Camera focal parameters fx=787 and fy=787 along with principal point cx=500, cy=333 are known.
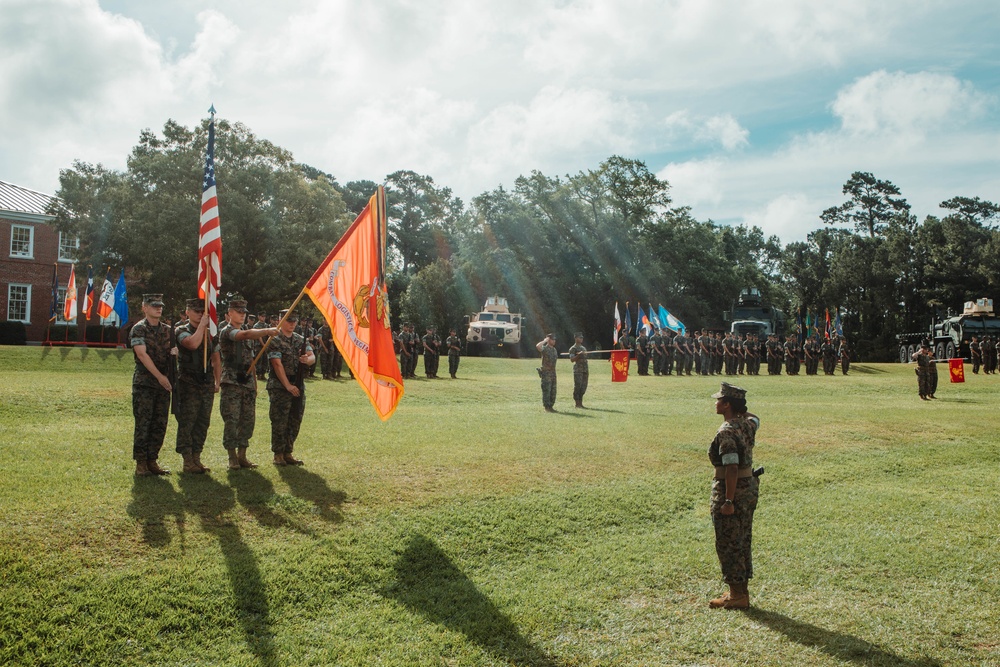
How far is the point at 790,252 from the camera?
76.8m

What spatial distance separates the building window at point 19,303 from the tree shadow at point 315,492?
4071 centimetres

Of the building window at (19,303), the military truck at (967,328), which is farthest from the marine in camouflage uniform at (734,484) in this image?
the building window at (19,303)

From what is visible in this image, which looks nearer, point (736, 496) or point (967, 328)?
point (736, 496)

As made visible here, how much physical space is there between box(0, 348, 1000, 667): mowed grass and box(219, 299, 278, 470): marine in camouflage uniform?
1.62 feet

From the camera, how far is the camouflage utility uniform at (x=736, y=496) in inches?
257

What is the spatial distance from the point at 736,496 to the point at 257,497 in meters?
5.08

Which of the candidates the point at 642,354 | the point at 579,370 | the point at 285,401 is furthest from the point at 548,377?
the point at 642,354

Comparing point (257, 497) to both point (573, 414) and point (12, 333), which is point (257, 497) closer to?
point (573, 414)

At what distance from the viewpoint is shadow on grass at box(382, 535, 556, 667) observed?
19.8 ft

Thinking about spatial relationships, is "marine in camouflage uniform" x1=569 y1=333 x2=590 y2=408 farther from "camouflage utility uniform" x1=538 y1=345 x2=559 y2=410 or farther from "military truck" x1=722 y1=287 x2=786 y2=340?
"military truck" x1=722 y1=287 x2=786 y2=340

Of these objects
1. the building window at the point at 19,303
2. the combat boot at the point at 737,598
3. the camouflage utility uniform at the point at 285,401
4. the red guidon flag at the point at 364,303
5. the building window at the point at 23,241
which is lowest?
the combat boot at the point at 737,598

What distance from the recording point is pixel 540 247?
5444cm

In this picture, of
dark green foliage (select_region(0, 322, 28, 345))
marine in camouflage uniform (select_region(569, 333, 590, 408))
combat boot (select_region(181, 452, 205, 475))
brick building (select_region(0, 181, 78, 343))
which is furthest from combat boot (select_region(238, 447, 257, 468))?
brick building (select_region(0, 181, 78, 343))

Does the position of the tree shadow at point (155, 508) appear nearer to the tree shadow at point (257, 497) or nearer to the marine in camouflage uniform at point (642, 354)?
the tree shadow at point (257, 497)
